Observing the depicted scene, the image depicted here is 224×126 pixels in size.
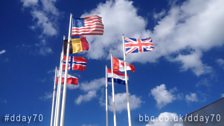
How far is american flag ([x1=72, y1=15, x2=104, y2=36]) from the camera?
62.4 ft

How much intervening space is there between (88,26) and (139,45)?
5.76 m

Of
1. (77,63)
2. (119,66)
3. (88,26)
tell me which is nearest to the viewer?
(88,26)

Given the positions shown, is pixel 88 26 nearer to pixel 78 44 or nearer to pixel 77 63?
pixel 78 44

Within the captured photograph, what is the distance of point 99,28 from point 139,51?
532cm

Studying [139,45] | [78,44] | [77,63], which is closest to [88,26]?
[78,44]

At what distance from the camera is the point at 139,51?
2339 cm

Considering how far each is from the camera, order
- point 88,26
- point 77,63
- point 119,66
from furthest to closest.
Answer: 1. point 119,66
2. point 77,63
3. point 88,26

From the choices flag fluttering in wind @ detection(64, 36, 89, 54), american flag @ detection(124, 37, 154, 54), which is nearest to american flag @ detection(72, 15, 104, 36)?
flag fluttering in wind @ detection(64, 36, 89, 54)

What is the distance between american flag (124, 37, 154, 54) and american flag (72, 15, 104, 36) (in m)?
5.02

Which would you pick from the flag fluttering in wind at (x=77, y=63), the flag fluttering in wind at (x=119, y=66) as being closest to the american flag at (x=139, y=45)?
the flag fluttering in wind at (x=119, y=66)

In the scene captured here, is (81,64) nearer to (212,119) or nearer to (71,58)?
(71,58)

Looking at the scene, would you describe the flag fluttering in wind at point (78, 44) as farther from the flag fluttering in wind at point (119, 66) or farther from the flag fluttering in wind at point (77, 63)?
the flag fluttering in wind at point (119, 66)

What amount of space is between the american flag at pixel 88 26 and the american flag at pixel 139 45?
16.5 ft

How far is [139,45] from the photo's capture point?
923 inches
